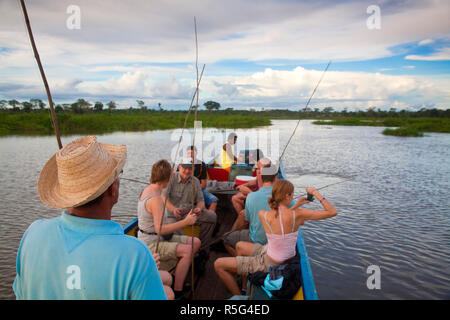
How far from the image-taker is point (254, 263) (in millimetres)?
3002

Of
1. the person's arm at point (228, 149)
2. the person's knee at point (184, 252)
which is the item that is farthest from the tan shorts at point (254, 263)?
the person's arm at point (228, 149)

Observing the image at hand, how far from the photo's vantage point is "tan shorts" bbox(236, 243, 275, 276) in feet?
9.59

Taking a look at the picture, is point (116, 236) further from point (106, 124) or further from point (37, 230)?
point (106, 124)

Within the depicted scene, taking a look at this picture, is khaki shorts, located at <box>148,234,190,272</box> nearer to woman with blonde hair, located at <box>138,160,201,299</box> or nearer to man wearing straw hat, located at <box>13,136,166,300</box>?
woman with blonde hair, located at <box>138,160,201,299</box>

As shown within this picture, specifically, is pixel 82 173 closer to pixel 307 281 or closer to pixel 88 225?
pixel 88 225

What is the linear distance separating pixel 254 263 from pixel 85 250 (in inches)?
85.9

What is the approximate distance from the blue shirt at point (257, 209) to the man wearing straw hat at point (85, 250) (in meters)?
2.31

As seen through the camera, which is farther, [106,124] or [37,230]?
[106,124]

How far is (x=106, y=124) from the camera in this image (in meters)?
34.9

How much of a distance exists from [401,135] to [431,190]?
25179mm

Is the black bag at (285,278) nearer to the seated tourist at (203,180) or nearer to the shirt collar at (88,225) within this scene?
the shirt collar at (88,225)

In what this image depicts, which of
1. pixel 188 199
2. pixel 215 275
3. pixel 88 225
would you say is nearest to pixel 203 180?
pixel 188 199

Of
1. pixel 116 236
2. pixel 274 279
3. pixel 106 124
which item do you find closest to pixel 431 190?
pixel 274 279
